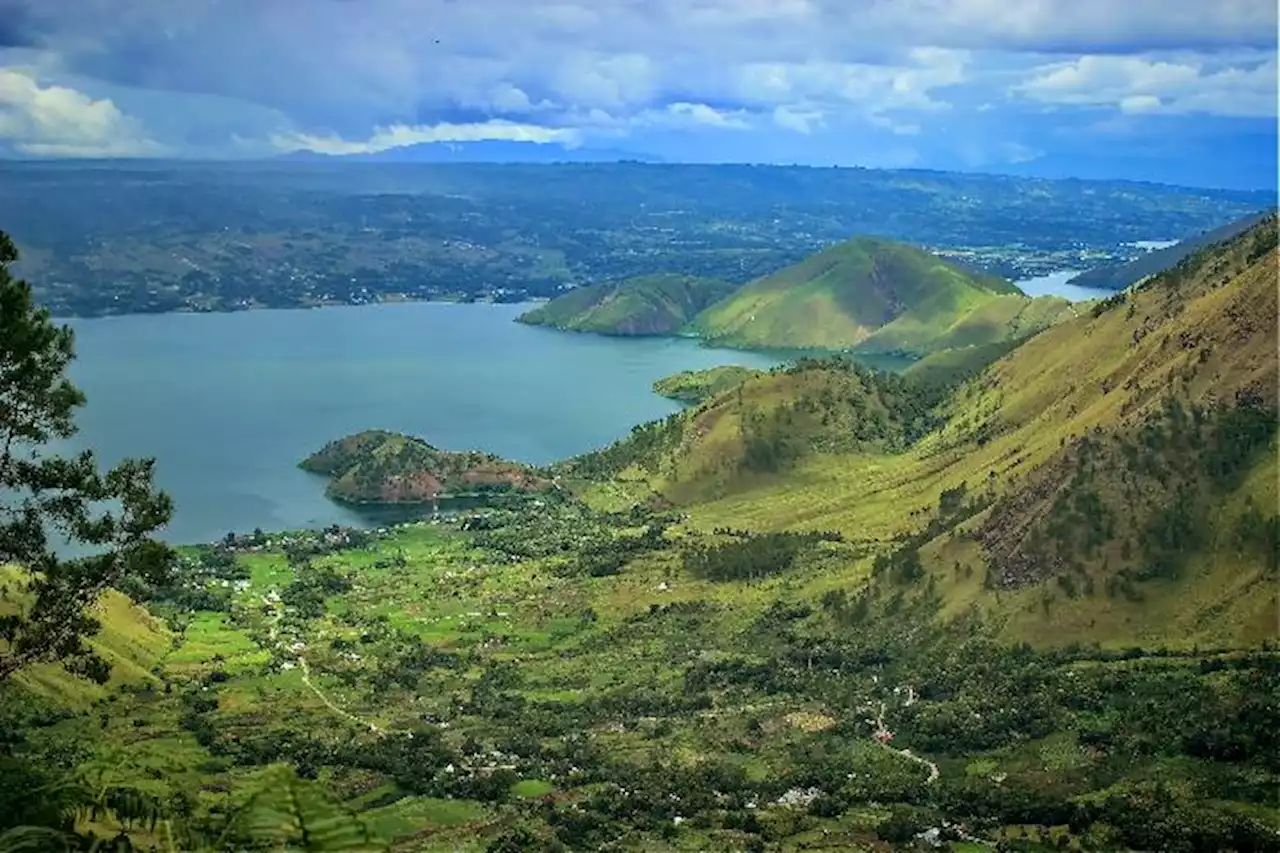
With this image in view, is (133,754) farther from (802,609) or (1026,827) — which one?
(802,609)

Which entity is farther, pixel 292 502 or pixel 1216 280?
pixel 292 502

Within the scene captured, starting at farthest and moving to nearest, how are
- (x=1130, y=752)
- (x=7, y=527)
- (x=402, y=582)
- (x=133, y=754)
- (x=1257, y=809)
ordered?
1. (x=402, y=582)
2. (x=1130, y=752)
3. (x=1257, y=809)
4. (x=7, y=527)
5. (x=133, y=754)

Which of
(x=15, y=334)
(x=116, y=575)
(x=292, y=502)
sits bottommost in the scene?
(x=292, y=502)

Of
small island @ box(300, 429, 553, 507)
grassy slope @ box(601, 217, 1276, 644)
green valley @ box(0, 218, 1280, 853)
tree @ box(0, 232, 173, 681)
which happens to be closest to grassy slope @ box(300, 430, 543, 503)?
small island @ box(300, 429, 553, 507)

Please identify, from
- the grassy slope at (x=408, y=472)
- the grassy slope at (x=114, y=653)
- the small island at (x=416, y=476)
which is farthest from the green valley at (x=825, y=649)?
the grassy slope at (x=408, y=472)

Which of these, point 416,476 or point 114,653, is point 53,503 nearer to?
point 114,653

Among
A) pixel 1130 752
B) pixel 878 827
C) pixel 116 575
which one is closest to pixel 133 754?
pixel 116 575

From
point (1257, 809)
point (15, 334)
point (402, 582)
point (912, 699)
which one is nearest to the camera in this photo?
point (15, 334)

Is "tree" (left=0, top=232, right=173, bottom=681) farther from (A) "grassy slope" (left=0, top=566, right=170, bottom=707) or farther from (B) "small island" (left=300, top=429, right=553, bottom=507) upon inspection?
(B) "small island" (left=300, top=429, right=553, bottom=507)
